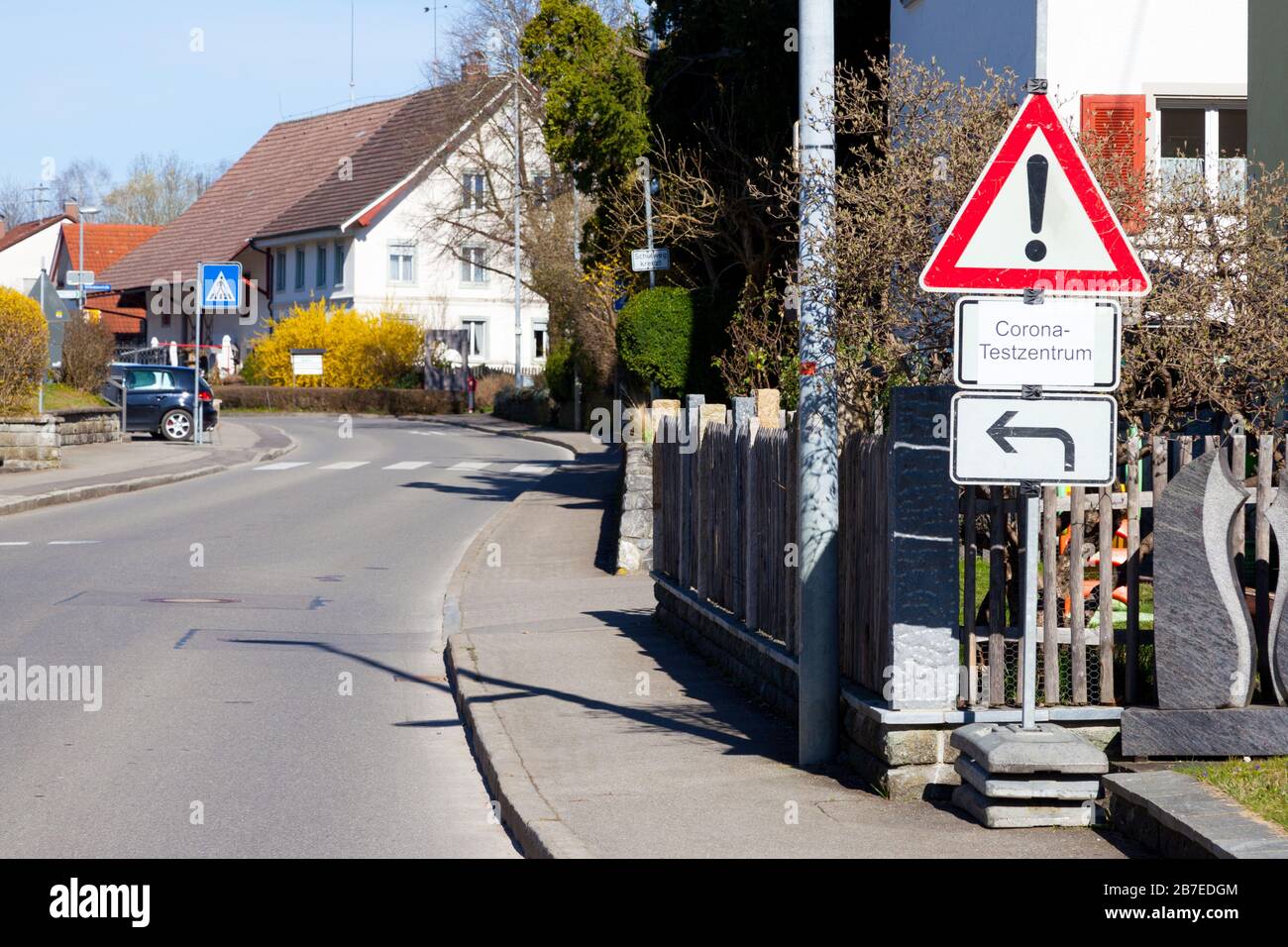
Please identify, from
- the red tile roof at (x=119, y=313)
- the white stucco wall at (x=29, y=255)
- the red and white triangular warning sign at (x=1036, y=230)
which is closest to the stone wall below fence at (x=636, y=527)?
the red and white triangular warning sign at (x=1036, y=230)

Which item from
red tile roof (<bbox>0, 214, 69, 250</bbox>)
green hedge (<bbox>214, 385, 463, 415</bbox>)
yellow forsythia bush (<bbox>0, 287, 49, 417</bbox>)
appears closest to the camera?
yellow forsythia bush (<bbox>0, 287, 49, 417</bbox>)

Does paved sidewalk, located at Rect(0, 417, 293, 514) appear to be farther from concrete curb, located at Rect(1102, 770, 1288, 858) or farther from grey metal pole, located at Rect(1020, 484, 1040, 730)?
concrete curb, located at Rect(1102, 770, 1288, 858)

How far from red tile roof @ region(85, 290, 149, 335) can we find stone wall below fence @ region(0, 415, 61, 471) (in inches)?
2004

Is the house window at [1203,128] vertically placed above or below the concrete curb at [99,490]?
above

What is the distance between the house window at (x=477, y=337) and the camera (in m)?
66.8

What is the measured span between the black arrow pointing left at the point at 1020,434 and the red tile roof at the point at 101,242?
88.9 m

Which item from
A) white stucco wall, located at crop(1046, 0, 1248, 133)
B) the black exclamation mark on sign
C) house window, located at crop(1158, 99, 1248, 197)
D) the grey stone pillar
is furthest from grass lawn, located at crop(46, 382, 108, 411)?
the black exclamation mark on sign

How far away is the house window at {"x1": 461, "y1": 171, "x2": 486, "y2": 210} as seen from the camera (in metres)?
58.8

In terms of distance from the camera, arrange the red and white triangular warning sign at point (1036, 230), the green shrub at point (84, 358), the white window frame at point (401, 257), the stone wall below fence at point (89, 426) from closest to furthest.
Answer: the red and white triangular warning sign at point (1036, 230) → the stone wall below fence at point (89, 426) → the green shrub at point (84, 358) → the white window frame at point (401, 257)

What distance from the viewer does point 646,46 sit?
2377 centimetres

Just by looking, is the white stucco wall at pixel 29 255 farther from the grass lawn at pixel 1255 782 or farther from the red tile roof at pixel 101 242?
the grass lawn at pixel 1255 782

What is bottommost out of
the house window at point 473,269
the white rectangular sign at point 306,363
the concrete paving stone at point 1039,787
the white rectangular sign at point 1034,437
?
the concrete paving stone at point 1039,787

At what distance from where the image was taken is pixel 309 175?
234 feet
